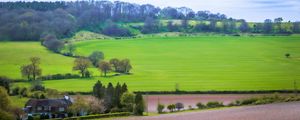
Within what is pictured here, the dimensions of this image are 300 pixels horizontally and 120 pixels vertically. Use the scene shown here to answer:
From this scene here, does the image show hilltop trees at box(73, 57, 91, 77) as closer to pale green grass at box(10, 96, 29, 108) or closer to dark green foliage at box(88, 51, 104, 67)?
dark green foliage at box(88, 51, 104, 67)

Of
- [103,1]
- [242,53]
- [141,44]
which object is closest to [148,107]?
[242,53]

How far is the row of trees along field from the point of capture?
112m

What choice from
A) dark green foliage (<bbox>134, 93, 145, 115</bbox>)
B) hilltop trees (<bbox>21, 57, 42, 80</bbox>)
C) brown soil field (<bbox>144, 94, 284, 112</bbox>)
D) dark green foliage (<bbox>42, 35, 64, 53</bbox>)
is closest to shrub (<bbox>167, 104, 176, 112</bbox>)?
brown soil field (<bbox>144, 94, 284, 112</bbox>)

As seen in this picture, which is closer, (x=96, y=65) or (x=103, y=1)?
(x=96, y=65)

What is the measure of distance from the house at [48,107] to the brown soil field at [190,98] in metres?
8.42

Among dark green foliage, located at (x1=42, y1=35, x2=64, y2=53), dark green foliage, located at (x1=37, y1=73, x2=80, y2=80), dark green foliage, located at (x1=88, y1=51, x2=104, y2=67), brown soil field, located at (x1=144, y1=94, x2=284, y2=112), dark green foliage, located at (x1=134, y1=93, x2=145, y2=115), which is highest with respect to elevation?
dark green foliage, located at (x1=42, y1=35, x2=64, y2=53)

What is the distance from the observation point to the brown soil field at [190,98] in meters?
51.1

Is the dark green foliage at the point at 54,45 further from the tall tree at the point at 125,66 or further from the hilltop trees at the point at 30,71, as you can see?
the hilltop trees at the point at 30,71


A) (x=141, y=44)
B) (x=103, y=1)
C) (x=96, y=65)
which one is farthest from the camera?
(x=103, y=1)

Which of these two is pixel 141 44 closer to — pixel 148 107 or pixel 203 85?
pixel 203 85

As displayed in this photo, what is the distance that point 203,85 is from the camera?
207 feet

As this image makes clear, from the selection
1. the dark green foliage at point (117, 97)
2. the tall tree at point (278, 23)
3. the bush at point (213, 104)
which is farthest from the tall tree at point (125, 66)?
the tall tree at point (278, 23)

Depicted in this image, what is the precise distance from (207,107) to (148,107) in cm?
604

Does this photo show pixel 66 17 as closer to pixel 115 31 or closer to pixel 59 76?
pixel 115 31
